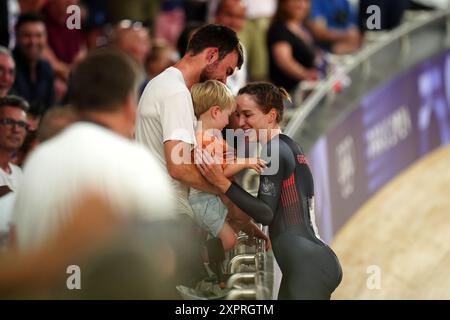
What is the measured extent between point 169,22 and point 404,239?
104 inches

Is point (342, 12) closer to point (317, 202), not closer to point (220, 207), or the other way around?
point (317, 202)

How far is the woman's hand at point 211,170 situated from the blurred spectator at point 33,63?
87.1 inches

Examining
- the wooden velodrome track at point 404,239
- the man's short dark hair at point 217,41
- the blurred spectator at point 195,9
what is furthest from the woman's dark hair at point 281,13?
the man's short dark hair at point 217,41

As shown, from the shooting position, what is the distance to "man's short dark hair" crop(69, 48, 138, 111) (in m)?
3.29

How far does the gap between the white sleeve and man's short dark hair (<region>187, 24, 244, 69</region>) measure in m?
0.20

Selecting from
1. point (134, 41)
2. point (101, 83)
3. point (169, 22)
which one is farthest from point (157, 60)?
point (101, 83)

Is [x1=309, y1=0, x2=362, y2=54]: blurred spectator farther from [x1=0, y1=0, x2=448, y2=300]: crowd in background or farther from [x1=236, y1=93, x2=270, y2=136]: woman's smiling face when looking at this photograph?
[x1=236, y1=93, x2=270, y2=136]: woman's smiling face

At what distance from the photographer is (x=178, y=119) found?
3.55m

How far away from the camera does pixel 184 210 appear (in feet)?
11.9

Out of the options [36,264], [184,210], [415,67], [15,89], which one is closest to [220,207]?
[184,210]

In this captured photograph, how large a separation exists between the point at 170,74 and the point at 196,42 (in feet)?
0.52

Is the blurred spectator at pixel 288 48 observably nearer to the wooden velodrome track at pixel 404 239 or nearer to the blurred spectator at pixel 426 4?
the wooden velodrome track at pixel 404 239

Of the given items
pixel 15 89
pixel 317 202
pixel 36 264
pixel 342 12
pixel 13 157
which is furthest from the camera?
pixel 342 12

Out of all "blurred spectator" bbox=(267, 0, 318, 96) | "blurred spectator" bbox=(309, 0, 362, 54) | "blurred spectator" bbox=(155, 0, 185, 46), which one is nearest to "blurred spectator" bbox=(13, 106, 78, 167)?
"blurred spectator" bbox=(267, 0, 318, 96)
